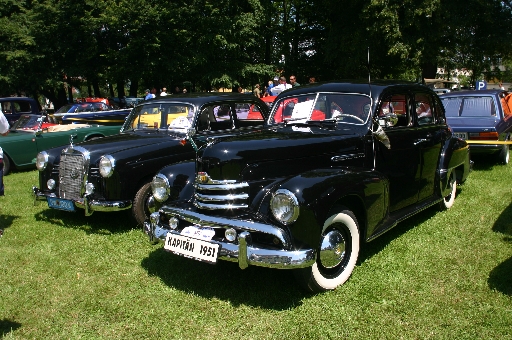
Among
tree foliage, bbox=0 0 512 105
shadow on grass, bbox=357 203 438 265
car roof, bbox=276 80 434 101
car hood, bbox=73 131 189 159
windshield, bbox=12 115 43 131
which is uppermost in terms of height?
tree foliage, bbox=0 0 512 105

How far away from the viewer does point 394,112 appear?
5.20 metres

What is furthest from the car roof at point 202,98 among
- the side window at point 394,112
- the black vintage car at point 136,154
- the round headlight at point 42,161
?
the side window at point 394,112

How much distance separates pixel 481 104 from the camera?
9.70 m

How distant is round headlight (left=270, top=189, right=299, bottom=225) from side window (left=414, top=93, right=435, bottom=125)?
2693 millimetres

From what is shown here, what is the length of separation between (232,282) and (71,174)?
3.06 meters

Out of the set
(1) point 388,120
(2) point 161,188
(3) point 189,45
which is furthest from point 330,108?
(3) point 189,45

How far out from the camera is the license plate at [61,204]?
5922 mm

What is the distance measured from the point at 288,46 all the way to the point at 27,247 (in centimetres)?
2578

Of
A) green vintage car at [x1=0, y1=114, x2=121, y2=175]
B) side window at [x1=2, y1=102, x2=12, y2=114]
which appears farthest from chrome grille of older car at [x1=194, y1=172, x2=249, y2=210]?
side window at [x1=2, y1=102, x2=12, y2=114]

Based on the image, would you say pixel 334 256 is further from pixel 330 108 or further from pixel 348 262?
pixel 330 108

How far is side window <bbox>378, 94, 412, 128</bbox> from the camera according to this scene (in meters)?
4.77

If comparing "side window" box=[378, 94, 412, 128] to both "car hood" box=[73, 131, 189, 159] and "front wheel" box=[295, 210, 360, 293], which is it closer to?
"front wheel" box=[295, 210, 360, 293]

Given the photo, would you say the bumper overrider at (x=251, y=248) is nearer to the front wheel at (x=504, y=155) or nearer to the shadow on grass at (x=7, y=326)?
the shadow on grass at (x=7, y=326)

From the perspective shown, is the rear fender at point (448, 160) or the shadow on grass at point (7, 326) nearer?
the shadow on grass at point (7, 326)
